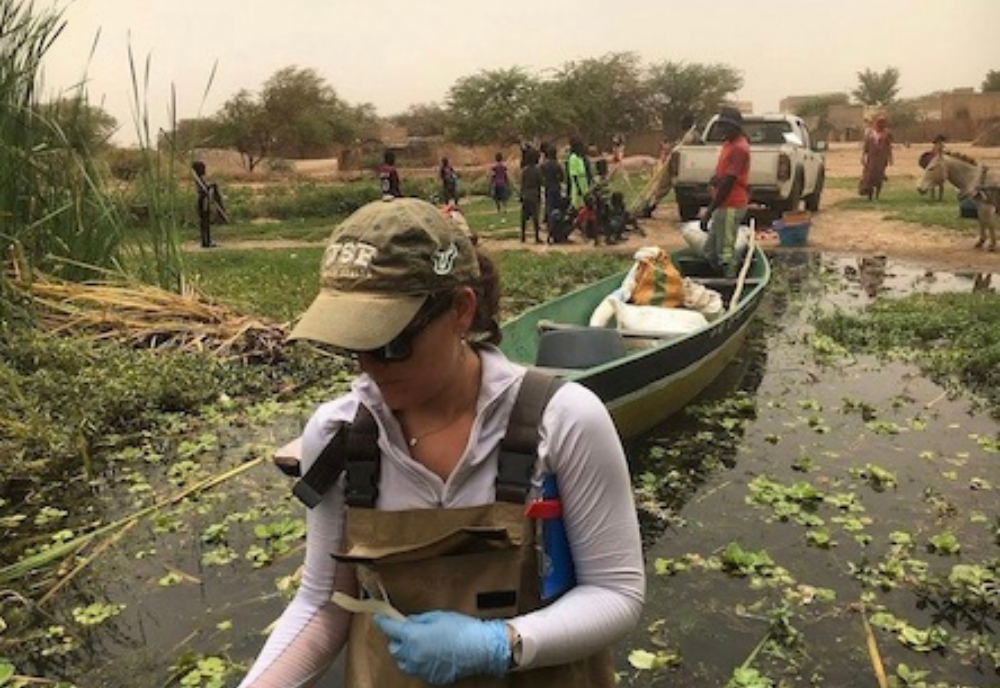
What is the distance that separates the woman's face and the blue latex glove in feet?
1.29

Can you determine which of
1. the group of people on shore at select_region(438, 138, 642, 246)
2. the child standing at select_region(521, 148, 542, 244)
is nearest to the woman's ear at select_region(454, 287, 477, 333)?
the group of people on shore at select_region(438, 138, 642, 246)

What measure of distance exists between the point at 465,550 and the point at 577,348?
177 inches

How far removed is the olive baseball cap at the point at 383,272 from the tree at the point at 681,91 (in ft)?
175

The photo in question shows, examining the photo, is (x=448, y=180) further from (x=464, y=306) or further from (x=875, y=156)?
(x=464, y=306)

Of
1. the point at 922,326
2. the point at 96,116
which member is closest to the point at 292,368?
the point at 96,116

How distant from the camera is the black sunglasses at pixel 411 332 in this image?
1.53m

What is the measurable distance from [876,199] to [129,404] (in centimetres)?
1879

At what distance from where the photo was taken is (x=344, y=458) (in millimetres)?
1646

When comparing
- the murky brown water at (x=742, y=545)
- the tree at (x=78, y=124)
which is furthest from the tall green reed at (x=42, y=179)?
the murky brown water at (x=742, y=545)

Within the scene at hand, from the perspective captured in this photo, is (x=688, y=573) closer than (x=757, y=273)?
Yes

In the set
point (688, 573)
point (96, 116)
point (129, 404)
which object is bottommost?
point (688, 573)

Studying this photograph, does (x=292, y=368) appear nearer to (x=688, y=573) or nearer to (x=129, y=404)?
(x=129, y=404)

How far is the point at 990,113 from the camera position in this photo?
153 ft

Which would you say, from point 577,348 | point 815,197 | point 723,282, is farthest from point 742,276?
point 815,197
